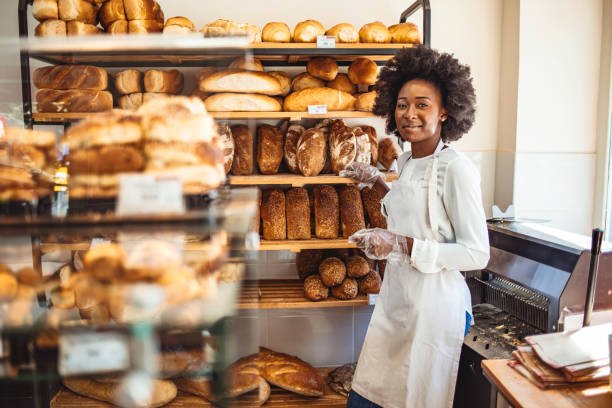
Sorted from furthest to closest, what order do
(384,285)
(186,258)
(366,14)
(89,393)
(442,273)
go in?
(366,14)
(384,285)
(442,273)
(89,393)
(186,258)

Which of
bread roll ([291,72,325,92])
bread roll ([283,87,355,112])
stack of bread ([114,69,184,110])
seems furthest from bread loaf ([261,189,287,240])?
stack of bread ([114,69,184,110])

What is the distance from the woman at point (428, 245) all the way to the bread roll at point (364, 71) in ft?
2.14

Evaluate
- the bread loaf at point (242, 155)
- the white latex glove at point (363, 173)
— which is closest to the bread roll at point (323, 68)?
the white latex glove at point (363, 173)

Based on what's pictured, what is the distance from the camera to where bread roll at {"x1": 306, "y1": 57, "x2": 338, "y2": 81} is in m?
2.45

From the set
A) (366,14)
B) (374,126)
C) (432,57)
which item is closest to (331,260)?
(374,126)

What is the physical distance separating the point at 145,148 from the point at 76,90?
0.22 m

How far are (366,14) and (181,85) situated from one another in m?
2.19

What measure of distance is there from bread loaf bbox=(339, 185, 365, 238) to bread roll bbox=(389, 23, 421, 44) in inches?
33.2

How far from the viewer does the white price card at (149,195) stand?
0.71m

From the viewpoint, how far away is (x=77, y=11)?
1.58 meters

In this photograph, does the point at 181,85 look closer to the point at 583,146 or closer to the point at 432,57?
the point at 432,57

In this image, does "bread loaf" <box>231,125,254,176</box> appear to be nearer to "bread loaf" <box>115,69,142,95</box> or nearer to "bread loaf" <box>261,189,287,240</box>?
"bread loaf" <box>115,69,142,95</box>

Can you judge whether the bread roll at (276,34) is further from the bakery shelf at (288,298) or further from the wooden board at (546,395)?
the wooden board at (546,395)

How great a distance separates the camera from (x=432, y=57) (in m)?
1.73
